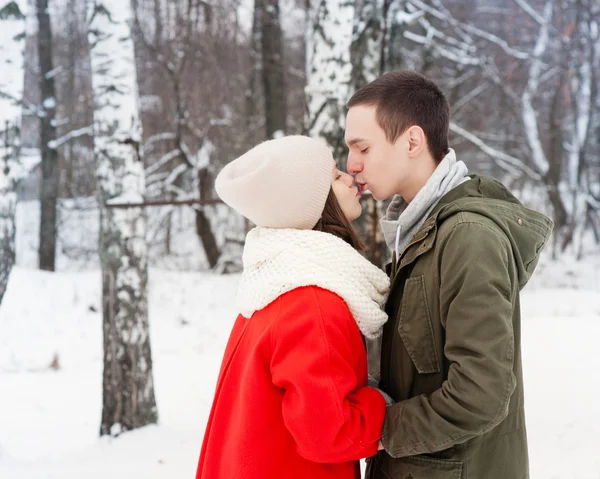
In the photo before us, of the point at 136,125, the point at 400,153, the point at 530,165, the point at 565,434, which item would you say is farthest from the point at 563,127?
the point at 400,153

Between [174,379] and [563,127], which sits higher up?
[563,127]

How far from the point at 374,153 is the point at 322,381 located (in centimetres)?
71

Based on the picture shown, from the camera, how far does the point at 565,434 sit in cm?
388

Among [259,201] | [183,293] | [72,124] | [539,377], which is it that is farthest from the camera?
[72,124]

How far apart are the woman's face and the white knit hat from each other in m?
0.08

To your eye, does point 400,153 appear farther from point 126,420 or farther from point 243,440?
point 126,420

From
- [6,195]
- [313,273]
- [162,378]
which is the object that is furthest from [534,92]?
[313,273]

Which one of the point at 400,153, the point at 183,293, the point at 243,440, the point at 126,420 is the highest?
the point at 400,153

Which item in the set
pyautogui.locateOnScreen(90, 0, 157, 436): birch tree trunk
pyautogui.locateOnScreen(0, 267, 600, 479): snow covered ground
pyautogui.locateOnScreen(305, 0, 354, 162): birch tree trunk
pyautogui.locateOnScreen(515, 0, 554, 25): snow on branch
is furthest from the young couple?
pyautogui.locateOnScreen(515, 0, 554, 25): snow on branch

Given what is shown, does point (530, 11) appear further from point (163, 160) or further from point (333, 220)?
point (333, 220)

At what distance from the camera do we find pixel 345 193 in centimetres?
181

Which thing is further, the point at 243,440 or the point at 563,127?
the point at 563,127

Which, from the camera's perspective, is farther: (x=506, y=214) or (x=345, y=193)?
(x=345, y=193)

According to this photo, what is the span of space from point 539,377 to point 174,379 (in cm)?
360
